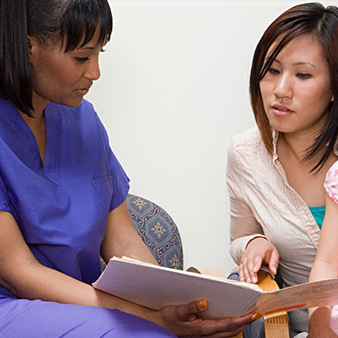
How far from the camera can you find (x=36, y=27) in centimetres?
133

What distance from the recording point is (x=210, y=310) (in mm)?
1377

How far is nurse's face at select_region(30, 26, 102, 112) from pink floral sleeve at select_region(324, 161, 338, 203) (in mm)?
609

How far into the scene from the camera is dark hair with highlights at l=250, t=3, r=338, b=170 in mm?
1597

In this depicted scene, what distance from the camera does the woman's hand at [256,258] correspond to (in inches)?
62.7

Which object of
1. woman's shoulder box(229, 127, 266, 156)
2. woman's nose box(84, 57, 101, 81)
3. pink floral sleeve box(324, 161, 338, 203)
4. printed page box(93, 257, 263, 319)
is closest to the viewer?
printed page box(93, 257, 263, 319)

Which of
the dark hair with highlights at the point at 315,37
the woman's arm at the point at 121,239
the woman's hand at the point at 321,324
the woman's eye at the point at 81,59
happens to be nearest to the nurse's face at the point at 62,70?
the woman's eye at the point at 81,59

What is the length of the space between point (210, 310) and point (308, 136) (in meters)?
0.58

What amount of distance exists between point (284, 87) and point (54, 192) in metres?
0.62

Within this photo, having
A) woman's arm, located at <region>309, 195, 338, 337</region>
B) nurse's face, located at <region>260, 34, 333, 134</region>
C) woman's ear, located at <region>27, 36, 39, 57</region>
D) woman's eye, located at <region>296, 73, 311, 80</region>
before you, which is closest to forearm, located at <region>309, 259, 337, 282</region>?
woman's arm, located at <region>309, 195, 338, 337</region>

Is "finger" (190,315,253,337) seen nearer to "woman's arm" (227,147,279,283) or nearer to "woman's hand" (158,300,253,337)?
"woman's hand" (158,300,253,337)

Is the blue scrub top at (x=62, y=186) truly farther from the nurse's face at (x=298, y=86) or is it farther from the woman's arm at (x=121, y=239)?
the nurse's face at (x=298, y=86)

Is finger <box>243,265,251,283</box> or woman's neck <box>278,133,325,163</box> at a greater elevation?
woman's neck <box>278,133,325,163</box>

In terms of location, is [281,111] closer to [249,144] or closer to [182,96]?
[249,144]

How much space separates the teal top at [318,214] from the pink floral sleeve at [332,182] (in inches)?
5.0
